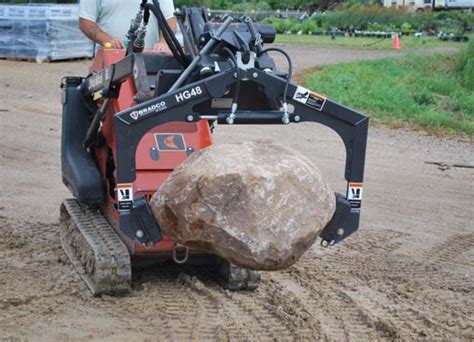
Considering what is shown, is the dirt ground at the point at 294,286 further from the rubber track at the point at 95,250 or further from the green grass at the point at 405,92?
the green grass at the point at 405,92

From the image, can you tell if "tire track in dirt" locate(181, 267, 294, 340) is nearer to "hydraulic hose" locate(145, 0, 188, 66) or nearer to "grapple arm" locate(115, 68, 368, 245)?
"grapple arm" locate(115, 68, 368, 245)

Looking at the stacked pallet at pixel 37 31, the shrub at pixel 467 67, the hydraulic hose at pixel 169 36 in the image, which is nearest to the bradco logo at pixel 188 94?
the hydraulic hose at pixel 169 36

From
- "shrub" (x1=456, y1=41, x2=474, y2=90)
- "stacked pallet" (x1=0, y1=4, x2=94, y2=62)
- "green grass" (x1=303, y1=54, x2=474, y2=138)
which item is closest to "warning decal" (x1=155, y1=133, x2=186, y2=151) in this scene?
"green grass" (x1=303, y1=54, x2=474, y2=138)

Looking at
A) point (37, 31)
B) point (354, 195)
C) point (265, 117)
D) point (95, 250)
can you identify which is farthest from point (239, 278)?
point (37, 31)

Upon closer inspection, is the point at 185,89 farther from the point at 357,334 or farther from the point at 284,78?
the point at 357,334

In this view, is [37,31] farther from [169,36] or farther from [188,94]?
[188,94]

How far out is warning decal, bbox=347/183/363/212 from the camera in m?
4.89

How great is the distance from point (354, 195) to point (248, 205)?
0.82 m

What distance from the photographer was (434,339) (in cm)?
532

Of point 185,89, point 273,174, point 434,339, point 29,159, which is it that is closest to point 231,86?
point 185,89

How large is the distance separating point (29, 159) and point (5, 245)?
3.65 metres

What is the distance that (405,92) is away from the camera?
57.2 feet

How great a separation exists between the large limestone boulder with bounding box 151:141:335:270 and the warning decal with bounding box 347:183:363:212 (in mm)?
342

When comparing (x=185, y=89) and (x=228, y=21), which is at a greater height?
(x=228, y=21)
